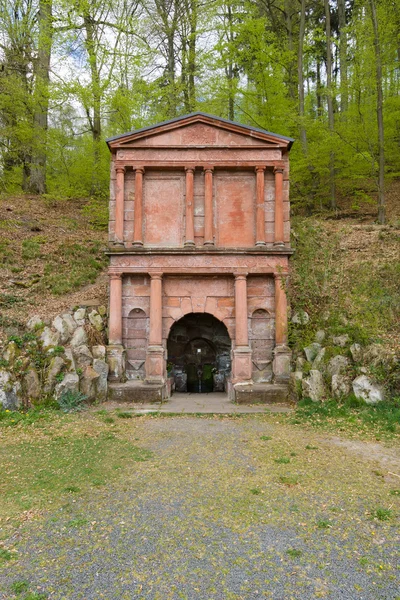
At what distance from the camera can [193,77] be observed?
22.1 metres

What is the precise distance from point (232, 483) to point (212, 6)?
23.9 meters

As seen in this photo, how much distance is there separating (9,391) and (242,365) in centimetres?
623

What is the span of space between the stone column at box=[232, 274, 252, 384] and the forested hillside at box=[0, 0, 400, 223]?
8393 mm

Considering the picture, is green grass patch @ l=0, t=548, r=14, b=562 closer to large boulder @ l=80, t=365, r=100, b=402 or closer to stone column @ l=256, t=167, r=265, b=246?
large boulder @ l=80, t=365, r=100, b=402

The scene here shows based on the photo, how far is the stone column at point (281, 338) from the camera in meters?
11.5

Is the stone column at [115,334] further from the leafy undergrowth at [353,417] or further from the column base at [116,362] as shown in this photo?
the leafy undergrowth at [353,417]

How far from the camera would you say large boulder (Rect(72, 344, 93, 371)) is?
1081 centimetres

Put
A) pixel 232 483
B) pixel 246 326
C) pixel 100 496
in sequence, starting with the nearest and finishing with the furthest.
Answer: pixel 100 496 < pixel 232 483 < pixel 246 326

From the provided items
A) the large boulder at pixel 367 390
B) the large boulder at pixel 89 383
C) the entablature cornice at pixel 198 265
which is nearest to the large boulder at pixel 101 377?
the large boulder at pixel 89 383

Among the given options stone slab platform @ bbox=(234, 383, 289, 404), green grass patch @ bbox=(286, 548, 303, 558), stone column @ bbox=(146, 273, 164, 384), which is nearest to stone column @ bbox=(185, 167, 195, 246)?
stone column @ bbox=(146, 273, 164, 384)

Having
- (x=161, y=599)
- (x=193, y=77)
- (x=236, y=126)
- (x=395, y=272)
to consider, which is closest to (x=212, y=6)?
(x=193, y=77)

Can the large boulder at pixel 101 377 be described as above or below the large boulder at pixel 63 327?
below

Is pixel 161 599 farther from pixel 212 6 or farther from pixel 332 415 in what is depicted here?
pixel 212 6

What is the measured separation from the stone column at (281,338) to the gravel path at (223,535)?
4.76 meters
